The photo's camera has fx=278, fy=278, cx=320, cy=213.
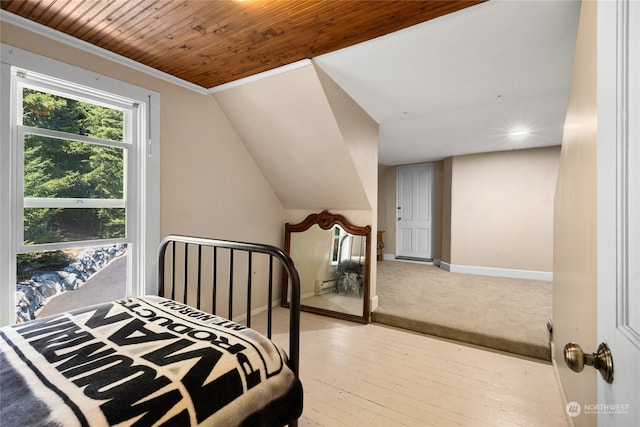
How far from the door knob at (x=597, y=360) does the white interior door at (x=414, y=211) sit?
5136 millimetres

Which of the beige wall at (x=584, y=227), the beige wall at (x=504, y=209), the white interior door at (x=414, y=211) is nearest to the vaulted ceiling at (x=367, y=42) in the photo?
the beige wall at (x=584, y=227)

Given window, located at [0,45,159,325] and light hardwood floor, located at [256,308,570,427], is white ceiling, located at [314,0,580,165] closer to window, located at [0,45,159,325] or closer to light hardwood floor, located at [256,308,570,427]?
window, located at [0,45,159,325]

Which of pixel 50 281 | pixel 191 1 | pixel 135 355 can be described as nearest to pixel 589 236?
pixel 135 355

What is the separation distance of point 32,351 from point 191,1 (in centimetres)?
173

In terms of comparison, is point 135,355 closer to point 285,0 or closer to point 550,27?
point 285,0

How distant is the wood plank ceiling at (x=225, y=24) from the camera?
58.2 inches

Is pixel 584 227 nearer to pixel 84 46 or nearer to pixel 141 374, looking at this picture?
pixel 141 374

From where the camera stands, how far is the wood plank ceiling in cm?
148

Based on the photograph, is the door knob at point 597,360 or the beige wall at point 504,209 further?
the beige wall at point 504,209

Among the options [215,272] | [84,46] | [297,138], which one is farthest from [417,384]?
[84,46]

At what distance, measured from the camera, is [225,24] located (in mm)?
1638

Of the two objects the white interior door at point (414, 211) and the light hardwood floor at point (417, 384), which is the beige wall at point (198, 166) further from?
the white interior door at point (414, 211)

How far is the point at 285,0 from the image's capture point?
144 cm

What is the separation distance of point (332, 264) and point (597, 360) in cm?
269
